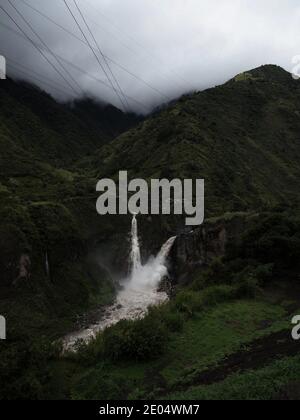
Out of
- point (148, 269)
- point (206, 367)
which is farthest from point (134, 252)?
point (206, 367)

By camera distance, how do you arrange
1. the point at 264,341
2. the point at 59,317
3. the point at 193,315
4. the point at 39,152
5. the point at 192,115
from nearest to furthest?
the point at 264,341
the point at 193,315
the point at 59,317
the point at 192,115
the point at 39,152

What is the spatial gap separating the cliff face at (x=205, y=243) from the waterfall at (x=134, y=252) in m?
5.25

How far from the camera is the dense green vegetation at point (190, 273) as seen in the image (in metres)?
15.9

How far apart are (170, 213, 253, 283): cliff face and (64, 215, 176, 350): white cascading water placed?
84.5 inches

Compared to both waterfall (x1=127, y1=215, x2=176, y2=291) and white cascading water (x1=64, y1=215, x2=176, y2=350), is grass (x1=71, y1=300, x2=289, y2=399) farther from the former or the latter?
waterfall (x1=127, y1=215, x2=176, y2=291)

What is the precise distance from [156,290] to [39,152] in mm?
85074

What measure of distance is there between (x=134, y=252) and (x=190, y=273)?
979 centimetres

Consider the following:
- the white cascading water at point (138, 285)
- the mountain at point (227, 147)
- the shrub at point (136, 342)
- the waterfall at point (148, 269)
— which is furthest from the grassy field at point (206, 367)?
the mountain at point (227, 147)

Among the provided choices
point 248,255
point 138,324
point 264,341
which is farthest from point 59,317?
point 264,341

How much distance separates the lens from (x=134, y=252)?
5319cm

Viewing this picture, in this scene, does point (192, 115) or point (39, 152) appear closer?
point (192, 115)

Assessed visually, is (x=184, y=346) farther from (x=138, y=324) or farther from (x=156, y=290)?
(x=156, y=290)

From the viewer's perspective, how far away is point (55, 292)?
140ft

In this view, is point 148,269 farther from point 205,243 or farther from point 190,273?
point 205,243
